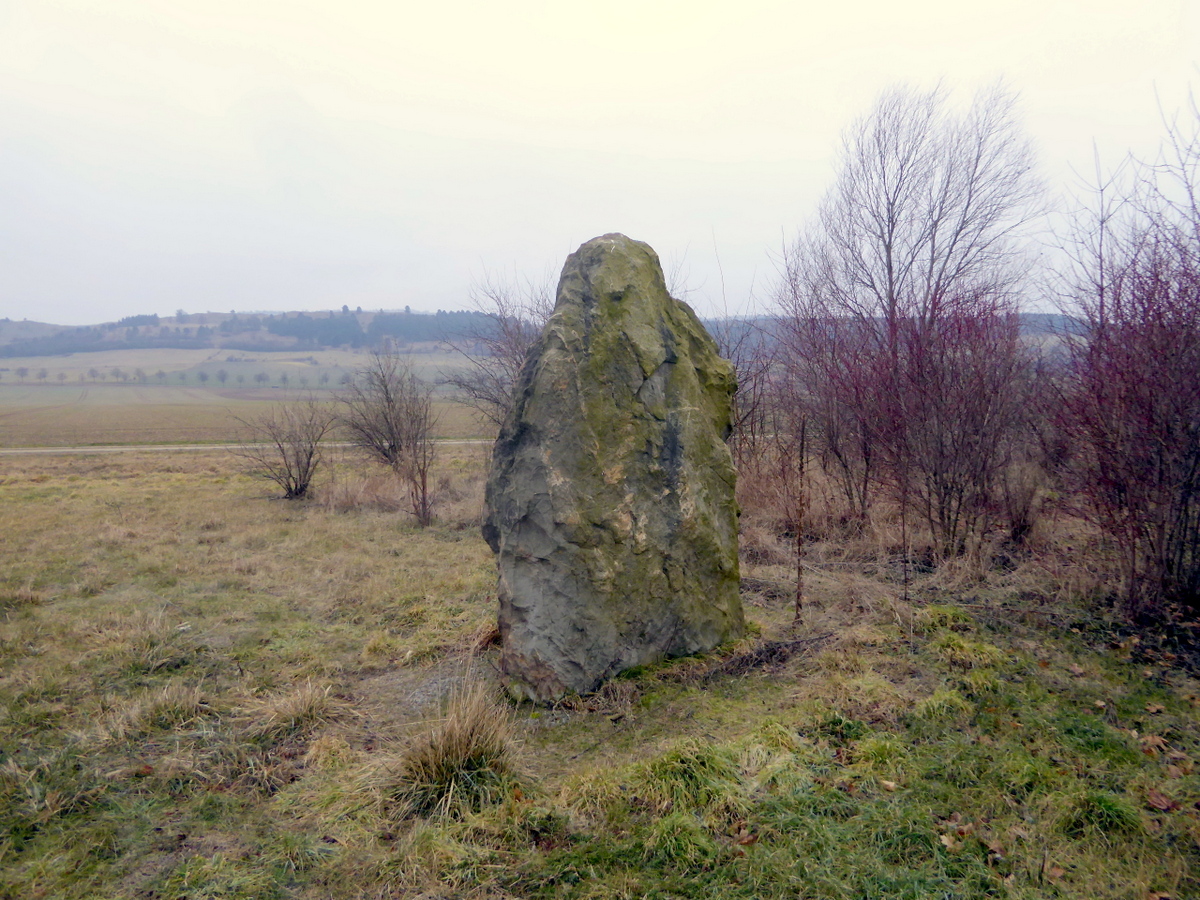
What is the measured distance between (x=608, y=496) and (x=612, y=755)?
173cm

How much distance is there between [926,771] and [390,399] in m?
11.6

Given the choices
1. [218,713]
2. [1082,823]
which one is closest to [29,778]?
[218,713]

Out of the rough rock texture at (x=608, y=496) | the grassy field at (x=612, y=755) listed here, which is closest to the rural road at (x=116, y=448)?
the grassy field at (x=612, y=755)

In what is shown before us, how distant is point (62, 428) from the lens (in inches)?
1736

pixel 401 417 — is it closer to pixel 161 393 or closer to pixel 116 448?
pixel 116 448

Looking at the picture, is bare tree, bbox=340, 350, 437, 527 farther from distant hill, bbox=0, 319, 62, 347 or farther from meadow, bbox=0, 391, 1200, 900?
distant hill, bbox=0, 319, 62, 347

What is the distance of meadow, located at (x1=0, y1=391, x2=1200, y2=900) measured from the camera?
3.01 m

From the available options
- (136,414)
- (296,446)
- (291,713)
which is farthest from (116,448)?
(291,713)

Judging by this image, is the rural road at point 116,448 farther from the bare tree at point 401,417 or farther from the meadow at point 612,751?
the meadow at point 612,751

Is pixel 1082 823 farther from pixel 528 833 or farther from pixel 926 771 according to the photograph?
pixel 528 833

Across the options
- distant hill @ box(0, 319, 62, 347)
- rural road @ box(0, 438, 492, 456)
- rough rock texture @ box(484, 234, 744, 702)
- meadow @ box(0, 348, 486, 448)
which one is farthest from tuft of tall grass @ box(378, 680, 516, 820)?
distant hill @ box(0, 319, 62, 347)

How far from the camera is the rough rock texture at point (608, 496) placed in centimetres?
466

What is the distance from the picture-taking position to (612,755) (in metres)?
4.00

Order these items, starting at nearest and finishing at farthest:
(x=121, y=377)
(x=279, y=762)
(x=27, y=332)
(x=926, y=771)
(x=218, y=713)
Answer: (x=926, y=771)
(x=279, y=762)
(x=218, y=713)
(x=121, y=377)
(x=27, y=332)
